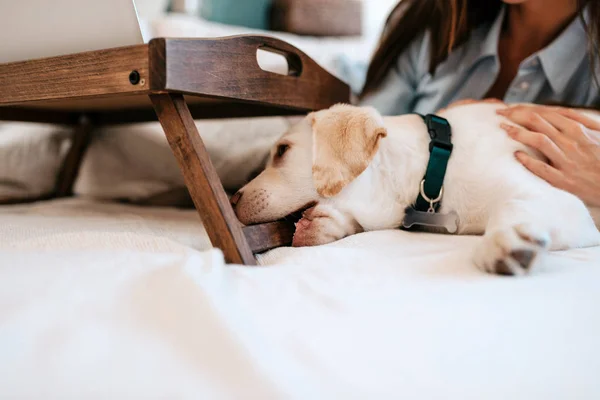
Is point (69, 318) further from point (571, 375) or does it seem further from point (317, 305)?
point (571, 375)

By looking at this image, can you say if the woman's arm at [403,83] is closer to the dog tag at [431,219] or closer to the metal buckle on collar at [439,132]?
the metal buckle on collar at [439,132]

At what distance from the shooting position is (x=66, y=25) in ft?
3.20

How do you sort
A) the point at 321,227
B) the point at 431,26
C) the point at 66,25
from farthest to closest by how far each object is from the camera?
the point at 431,26 → the point at 321,227 → the point at 66,25

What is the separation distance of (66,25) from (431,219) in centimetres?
89

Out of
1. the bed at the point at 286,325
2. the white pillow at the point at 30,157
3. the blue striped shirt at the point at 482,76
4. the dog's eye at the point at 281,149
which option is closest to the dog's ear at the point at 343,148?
the dog's eye at the point at 281,149

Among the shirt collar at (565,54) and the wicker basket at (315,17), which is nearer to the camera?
the shirt collar at (565,54)

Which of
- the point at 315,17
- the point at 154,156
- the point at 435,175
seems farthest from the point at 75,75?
the point at 315,17

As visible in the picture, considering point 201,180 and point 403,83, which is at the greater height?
point 201,180

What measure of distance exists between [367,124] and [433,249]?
1.08 feet

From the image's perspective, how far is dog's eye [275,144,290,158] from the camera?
1259 mm

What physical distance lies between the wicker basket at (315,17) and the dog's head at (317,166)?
1726 millimetres

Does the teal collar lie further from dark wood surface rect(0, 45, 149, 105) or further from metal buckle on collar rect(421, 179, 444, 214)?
dark wood surface rect(0, 45, 149, 105)

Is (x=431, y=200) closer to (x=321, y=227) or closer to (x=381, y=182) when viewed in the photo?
(x=381, y=182)

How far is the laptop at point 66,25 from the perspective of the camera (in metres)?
0.93
